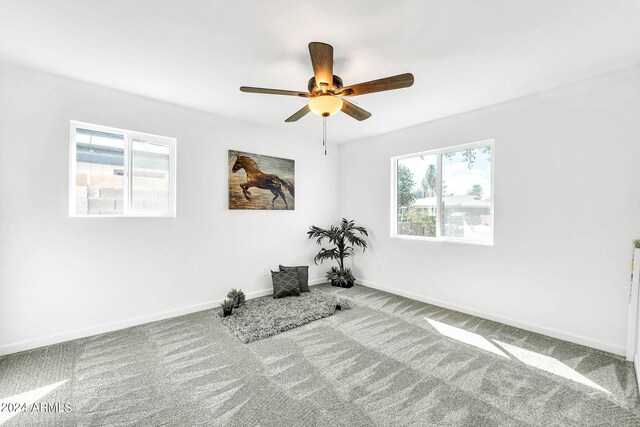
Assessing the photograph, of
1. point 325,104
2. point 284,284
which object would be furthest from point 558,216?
point 284,284

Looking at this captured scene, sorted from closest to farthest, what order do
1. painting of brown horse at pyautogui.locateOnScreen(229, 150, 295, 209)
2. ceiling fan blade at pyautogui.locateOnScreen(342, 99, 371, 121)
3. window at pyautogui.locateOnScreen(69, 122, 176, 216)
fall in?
1. ceiling fan blade at pyautogui.locateOnScreen(342, 99, 371, 121)
2. window at pyautogui.locateOnScreen(69, 122, 176, 216)
3. painting of brown horse at pyautogui.locateOnScreen(229, 150, 295, 209)

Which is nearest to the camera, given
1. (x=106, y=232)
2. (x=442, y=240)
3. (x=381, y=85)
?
(x=381, y=85)

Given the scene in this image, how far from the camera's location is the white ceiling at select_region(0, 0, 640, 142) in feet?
5.79

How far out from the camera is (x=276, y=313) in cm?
340

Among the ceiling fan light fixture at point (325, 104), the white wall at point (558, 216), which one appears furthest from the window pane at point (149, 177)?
the white wall at point (558, 216)

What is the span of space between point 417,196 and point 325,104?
8.62 feet

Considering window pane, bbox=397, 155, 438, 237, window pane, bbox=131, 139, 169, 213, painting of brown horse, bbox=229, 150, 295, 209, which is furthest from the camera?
window pane, bbox=397, 155, 438, 237

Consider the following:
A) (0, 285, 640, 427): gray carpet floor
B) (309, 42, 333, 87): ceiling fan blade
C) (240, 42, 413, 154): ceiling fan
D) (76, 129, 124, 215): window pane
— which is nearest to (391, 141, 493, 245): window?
(0, 285, 640, 427): gray carpet floor

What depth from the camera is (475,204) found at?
3541mm

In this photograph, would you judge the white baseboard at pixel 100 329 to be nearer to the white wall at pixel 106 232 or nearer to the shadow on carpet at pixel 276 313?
the white wall at pixel 106 232

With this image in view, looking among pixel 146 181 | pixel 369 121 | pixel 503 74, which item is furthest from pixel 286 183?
pixel 503 74

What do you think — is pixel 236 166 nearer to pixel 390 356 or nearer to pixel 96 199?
pixel 96 199

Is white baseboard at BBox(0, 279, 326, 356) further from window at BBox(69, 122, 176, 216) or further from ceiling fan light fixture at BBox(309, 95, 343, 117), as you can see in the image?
ceiling fan light fixture at BBox(309, 95, 343, 117)

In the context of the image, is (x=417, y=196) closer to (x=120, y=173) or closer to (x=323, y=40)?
(x=323, y=40)
